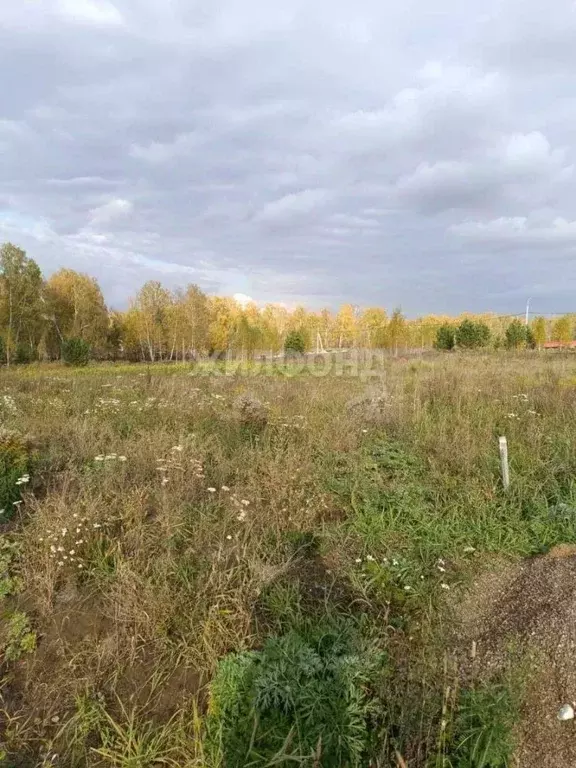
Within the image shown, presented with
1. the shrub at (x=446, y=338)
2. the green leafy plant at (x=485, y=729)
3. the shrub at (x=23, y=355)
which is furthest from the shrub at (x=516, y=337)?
the green leafy plant at (x=485, y=729)

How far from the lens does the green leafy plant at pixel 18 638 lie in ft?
9.38

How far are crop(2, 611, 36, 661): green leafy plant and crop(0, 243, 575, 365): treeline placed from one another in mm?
28038

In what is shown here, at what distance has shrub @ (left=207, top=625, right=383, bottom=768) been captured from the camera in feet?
7.20

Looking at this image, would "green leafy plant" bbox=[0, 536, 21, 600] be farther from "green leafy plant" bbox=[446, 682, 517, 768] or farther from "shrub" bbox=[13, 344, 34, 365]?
"shrub" bbox=[13, 344, 34, 365]

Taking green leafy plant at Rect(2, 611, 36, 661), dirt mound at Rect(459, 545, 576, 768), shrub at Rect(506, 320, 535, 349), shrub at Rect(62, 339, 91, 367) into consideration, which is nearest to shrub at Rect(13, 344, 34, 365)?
shrub at Rect(62, 339, 91, 367)

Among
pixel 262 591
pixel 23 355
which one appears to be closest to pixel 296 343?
pixel 23 355

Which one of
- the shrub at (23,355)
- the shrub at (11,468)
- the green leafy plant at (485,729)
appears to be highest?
the shrub at (23,355)

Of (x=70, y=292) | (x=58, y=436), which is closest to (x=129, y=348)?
(x=70, y=292)

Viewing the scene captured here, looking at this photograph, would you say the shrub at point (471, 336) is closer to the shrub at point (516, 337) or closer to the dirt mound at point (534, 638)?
the shrub at point (516, 337)

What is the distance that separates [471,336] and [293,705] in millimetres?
35749

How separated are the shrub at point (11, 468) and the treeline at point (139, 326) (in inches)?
1032

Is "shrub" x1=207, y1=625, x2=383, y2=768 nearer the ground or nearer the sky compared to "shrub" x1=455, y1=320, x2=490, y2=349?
nearer the ground

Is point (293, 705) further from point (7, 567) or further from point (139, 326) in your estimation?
point (139, 326)

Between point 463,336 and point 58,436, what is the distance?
110 ft
